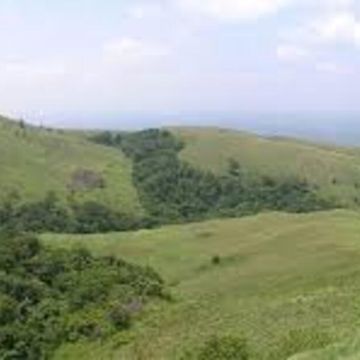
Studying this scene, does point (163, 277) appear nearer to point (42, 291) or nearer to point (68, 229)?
point (42, 291)

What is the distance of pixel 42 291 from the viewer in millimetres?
98062

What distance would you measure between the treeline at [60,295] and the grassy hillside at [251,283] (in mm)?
2181

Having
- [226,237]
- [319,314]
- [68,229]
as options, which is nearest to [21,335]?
[319,314]

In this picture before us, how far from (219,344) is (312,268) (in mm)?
38639

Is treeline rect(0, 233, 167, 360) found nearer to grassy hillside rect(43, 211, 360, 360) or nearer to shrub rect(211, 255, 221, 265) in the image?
grassy hillside rect(43, 211, 360, 360)

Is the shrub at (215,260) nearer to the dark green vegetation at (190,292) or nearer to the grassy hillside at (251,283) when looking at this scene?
the dark green vegetation at (190,292)

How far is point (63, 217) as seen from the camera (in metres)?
190

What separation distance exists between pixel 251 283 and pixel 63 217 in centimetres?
10268

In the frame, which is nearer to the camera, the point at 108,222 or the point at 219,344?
the point at 219,344

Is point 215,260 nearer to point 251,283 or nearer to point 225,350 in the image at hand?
point 251,283

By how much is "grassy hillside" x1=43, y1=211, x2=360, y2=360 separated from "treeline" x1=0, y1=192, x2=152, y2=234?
Result: 52.6m

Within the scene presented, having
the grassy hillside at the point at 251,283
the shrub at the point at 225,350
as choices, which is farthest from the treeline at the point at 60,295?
the shrub at the point at 225,350

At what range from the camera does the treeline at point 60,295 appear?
275ft

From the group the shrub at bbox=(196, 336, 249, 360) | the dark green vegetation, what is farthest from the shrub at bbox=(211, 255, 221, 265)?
the shrub at bbox=(196, 336, 249, 360)
